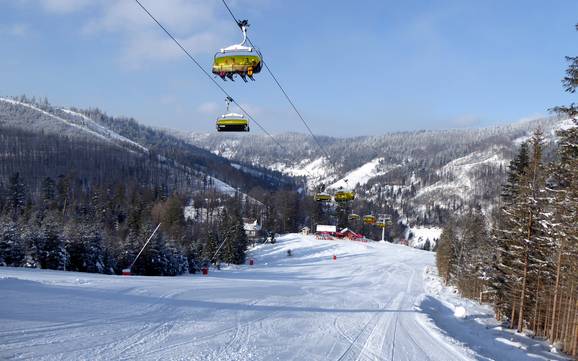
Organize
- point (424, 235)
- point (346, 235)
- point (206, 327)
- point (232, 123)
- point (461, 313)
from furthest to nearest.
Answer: point (424, 235) → point (346, 235) → point (461, 313) → point (232, 123) → point (206, 327)

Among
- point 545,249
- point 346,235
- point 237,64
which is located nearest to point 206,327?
point 237,64

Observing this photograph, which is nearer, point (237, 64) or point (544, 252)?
point (237, 64)

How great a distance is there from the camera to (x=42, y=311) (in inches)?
428

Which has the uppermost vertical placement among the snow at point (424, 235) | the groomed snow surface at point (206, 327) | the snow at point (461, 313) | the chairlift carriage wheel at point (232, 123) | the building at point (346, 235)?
the chairlift carriage wheel at point (232, 123)

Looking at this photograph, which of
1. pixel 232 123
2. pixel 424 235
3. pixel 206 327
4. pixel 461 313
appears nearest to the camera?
pixel 206 327

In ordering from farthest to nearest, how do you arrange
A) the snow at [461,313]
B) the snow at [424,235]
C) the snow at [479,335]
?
the snow at [424,235] → the snow at [461,313] → the snow at [479,335]

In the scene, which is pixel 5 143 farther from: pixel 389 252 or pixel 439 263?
pixel 439 263

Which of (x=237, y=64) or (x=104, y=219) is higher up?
(x=237, y=64)

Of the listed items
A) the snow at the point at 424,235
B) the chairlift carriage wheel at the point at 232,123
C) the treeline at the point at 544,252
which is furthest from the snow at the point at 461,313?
the snow at the point at 424,235

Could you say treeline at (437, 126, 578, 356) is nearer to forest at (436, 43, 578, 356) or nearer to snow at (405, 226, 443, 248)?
forest at (436, 43, 578, 356)

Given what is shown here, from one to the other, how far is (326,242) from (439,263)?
103 ft

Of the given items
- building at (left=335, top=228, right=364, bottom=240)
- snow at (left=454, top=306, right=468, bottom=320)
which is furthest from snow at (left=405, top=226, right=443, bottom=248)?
snow at (left=454, top=306, right=468, bottom=320)

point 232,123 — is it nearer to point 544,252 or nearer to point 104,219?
point 544,252

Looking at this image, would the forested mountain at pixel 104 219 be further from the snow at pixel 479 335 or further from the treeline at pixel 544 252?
the treeline at pixel 544 252
